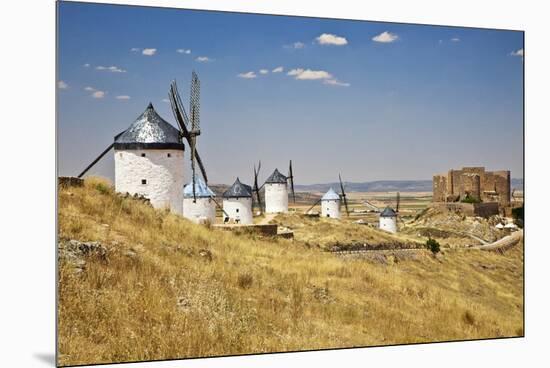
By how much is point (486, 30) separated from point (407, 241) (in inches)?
129

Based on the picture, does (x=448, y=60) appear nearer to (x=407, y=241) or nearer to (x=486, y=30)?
(x=486, y=30)

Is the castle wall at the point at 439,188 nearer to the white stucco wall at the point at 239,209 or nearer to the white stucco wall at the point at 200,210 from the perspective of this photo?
the white stucco wall at the point at 239,209

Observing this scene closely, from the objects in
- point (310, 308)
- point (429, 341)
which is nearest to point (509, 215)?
point (429, 341)

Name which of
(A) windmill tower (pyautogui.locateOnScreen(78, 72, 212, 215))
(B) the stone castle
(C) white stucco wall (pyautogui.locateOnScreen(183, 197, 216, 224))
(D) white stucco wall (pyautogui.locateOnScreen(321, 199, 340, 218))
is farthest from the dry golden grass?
(A) windmill tower (pyautogui.locateOnScreen(78, 72, 212, 215))

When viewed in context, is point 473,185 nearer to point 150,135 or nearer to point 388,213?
point 388,213

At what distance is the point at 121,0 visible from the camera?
Result: 30.1 feet

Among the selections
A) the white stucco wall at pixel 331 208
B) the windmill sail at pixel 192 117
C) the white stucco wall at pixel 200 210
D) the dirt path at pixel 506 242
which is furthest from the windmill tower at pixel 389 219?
the windmill sail at pixel 192 117

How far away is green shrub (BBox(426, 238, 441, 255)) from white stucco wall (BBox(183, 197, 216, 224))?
3.27 m

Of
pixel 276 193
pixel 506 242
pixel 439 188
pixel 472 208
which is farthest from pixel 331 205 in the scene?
pixel 506 242

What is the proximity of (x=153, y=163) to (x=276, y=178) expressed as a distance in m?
1.77

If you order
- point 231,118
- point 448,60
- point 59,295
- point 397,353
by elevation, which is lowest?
point 397,353

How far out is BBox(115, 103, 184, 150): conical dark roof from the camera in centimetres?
953

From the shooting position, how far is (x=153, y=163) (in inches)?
416

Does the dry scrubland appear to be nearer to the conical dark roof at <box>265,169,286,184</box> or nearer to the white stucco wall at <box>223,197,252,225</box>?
the white stucco wall at <box>223,197,252,225</box>
